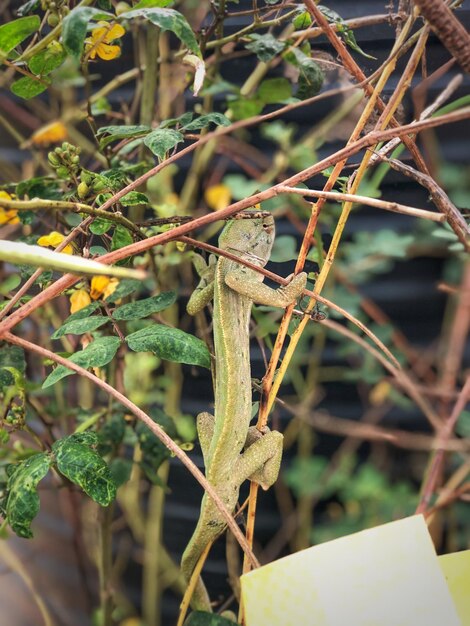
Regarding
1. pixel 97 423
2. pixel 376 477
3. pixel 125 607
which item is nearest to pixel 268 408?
pixel 97 423

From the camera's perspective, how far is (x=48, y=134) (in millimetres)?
1470

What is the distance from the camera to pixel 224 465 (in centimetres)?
104

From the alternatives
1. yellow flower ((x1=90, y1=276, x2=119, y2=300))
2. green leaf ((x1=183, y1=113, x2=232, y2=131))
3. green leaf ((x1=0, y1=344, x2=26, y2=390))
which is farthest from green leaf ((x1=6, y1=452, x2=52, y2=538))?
green leaf ((x1=183, y1=113, x2=232, y2=131))

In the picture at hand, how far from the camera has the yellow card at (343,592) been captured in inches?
22.6

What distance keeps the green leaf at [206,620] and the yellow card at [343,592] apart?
0.23m

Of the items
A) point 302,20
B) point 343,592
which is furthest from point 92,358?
point 302,20

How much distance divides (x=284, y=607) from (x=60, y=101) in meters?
1.69

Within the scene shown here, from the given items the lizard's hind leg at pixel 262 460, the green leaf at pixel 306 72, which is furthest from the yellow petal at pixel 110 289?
the green leaf at pixel 306 72

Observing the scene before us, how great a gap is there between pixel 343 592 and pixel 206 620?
0.30 m

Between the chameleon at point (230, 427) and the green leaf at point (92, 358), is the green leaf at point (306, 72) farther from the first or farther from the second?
the green leaf at point (92, 358)

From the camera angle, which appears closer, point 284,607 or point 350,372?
point 284,607

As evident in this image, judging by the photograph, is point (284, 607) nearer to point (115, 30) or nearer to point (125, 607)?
point (115, 30)

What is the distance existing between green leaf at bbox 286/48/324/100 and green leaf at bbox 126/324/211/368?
0.43 meters

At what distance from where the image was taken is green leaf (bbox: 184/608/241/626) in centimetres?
78
